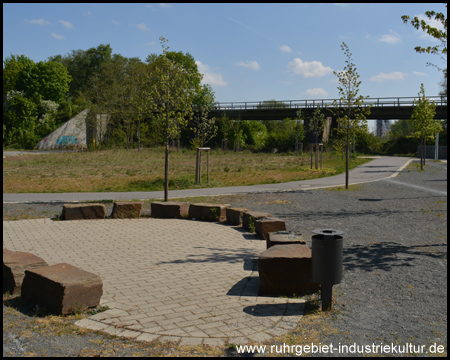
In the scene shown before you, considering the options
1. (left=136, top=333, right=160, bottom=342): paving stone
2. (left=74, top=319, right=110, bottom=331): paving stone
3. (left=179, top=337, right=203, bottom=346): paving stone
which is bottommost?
(left=74, top=319, right=110, bottom=331): paving stone

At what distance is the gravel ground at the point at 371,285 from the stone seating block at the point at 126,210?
179cm

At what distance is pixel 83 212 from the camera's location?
38.4 ft

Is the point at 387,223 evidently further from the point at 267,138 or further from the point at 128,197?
the point at 267,138

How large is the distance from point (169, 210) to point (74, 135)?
162ft

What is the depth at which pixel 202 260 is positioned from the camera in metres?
7.58

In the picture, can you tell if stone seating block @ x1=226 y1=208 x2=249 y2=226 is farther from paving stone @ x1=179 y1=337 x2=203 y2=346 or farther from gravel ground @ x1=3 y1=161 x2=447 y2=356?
paving stone @ x1=179 y1=337 x2=203 y2=346

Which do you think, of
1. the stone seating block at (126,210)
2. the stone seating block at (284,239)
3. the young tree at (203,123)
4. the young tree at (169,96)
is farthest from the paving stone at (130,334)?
the young tree at (203,123)

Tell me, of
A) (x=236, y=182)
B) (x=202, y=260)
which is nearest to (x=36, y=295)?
(x=202, y=260)

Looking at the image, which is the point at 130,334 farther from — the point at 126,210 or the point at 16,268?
the point at 126,210

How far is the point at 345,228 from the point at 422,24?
15.5 ft

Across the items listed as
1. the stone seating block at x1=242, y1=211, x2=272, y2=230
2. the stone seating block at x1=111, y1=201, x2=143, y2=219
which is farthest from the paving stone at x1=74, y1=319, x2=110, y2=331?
the stone seating block at x1=111, y1=201, x2=143, y2=219

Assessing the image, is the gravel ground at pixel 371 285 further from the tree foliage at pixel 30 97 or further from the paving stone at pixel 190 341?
the tree foliage at pixel 30 97

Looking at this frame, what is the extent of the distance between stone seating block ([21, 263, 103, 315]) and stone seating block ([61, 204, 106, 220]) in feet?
20.8

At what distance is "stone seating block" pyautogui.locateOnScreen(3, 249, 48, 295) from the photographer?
226 inches
